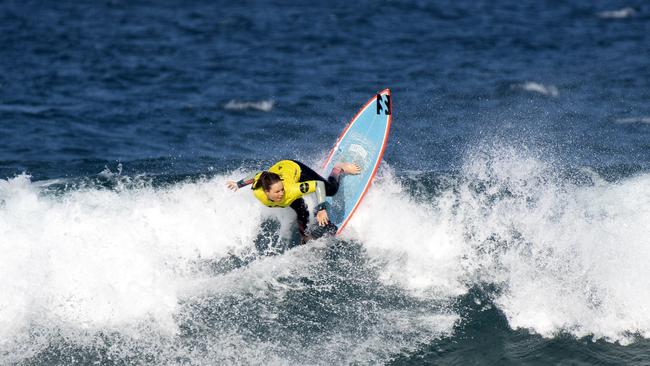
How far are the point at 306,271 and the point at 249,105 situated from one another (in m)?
9.25

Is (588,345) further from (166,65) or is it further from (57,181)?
(166,65)

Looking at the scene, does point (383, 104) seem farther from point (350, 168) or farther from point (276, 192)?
point (276, 192)

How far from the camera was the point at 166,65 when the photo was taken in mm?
22969

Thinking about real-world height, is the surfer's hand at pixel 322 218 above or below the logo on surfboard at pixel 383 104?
below

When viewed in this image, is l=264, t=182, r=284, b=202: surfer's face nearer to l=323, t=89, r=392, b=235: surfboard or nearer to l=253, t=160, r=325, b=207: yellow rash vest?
l=253, t=160, r=325, b=207: yellow rash vest

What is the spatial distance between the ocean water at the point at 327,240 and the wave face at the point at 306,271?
0.03m

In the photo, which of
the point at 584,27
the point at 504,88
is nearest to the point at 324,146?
the point at 504,88

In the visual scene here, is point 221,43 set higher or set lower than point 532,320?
higher

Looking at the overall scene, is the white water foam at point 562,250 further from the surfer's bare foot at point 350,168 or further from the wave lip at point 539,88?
the wave lip at point 539,88

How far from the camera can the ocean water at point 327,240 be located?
9.34m

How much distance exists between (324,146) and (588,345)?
760 centimetres

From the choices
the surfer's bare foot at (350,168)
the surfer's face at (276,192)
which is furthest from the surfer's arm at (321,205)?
the surfer's bare foot at (350,168)

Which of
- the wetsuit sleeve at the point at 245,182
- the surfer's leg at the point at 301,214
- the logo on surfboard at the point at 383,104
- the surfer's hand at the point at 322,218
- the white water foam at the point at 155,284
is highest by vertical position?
the logo on surfboard at the point at 383,104

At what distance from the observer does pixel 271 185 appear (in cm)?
981
